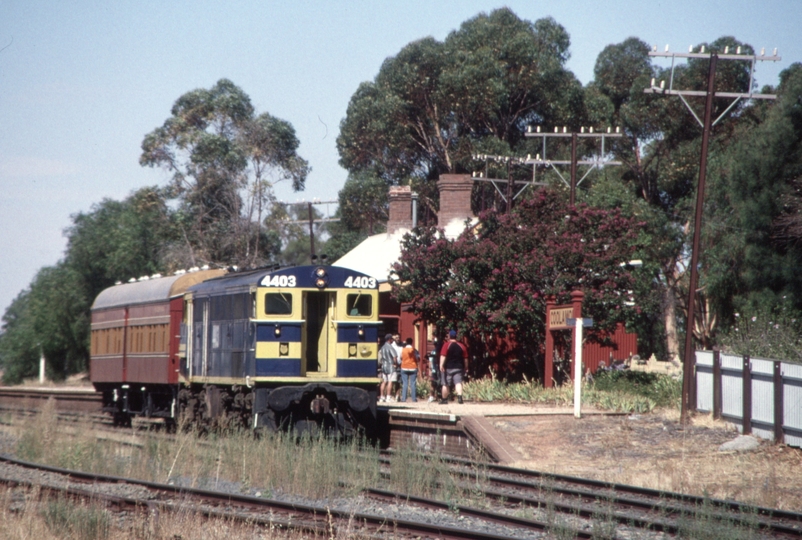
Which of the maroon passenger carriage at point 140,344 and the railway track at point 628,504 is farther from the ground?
the maroon passenger carriage at point 140,344

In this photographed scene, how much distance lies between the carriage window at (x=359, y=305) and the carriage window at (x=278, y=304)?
3.63 ft

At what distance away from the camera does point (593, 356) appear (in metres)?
35.1

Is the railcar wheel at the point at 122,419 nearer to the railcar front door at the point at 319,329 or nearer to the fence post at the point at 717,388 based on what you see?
the railcar front door at the point at 319,329

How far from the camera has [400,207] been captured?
39719 mm

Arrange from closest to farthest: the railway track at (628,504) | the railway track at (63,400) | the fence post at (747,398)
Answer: the railway track at (628,504) < the fence post at (747,398) < the railway track at (63,400)

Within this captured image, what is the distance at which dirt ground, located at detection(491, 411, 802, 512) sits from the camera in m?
13.2

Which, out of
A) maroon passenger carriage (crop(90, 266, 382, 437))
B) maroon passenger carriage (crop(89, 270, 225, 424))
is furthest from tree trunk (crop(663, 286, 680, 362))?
maroon passenger carriage (crop(90, 266, 382, 437))

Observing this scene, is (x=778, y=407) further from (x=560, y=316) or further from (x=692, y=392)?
(x=560, y=316)

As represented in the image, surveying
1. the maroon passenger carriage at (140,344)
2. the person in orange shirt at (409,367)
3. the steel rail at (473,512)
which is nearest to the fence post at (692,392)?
the person in orange shirt at (409,367)

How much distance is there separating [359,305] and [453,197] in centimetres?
1859

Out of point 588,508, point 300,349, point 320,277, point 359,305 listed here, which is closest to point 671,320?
point 359,305

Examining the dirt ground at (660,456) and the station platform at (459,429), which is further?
the station platform at (459,429)

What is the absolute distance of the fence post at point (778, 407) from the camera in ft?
55.4

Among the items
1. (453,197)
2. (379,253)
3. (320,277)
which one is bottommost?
(320,277)
